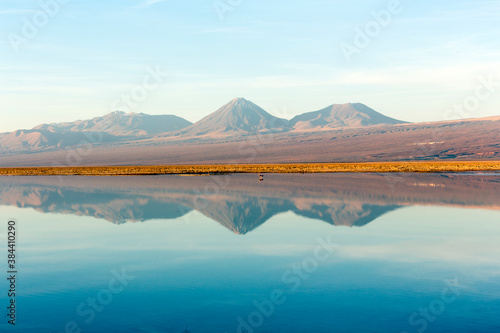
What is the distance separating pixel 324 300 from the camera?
12.0 meters

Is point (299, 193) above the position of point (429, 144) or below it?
below

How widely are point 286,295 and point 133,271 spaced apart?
5.25m

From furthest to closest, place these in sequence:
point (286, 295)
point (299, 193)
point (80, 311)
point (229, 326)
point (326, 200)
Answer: point (299, 193) < point (326, 200) < point (286, 295) < point (80, 311) < point (229, 326)

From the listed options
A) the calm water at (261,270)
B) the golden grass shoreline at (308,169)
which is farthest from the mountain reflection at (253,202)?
the golden grass shoreline at (308,169)

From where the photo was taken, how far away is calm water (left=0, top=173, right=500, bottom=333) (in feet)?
35.1

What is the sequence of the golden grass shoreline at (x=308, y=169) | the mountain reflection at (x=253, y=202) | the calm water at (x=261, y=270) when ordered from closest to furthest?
the calm water at (x=261, y=270) → the mountain reflection at (x=253, y=202) → the golden grass shoreline at (x=308, y=169)

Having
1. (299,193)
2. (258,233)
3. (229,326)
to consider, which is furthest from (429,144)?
(229,326)

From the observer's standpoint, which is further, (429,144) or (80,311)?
(429,144)

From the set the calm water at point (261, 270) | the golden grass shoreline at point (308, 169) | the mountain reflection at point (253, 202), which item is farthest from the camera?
the golden grass shoreline at point (308, 169)

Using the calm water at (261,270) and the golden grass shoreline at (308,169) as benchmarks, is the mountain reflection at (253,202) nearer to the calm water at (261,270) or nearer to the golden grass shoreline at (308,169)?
the calm water at (261,270)

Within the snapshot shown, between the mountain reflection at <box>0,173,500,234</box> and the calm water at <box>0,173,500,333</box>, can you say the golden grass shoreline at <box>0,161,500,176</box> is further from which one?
the calm water at <box>0,173,500,333</box>

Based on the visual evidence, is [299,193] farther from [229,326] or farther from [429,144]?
[429,144]

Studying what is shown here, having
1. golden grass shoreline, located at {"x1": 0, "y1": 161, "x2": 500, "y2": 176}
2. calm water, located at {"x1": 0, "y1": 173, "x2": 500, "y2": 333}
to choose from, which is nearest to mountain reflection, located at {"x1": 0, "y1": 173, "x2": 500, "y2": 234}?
calm water, located at {"x1": 0, "y1": 173, "x2": 500, "y2": 333}

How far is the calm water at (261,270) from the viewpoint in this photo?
10.7 metres
